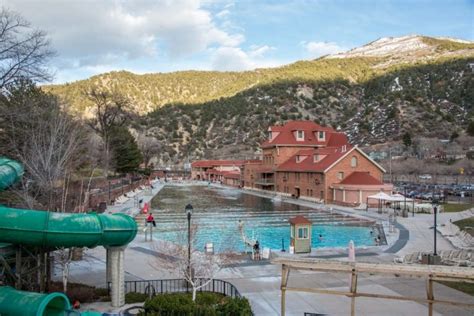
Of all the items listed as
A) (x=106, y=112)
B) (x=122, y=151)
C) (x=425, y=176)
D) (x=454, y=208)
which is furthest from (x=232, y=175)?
(x=454, y=208)

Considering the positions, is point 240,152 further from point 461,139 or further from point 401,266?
point 401,266

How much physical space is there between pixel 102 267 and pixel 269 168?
178 ft

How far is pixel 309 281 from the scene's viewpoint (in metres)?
18.0

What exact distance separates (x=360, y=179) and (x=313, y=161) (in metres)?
10.7

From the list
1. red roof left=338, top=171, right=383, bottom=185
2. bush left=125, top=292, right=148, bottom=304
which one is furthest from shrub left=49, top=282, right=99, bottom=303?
red roof left=338, top=171, right=383, bottom=185

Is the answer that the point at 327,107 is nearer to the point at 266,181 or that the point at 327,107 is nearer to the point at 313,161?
the point at 266,181

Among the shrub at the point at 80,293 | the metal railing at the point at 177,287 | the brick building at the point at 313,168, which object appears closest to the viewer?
the shrub at the point at 80,293

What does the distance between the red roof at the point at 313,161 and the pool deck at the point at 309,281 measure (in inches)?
1107

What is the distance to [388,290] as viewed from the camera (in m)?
16.6

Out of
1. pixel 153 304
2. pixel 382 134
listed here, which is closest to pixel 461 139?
pixel 382 134

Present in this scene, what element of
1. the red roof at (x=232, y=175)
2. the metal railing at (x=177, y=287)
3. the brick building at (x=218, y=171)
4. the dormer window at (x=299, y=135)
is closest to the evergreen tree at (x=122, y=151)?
the red roof at (x=232, y=175)

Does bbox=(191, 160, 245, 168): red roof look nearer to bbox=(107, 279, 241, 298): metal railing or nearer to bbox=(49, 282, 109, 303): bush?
bbox=(107, 279, 241, 298): metal railing

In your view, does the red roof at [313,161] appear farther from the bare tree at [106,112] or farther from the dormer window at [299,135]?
the bare tree at [106,112]

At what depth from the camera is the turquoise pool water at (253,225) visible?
2977 centimetres
